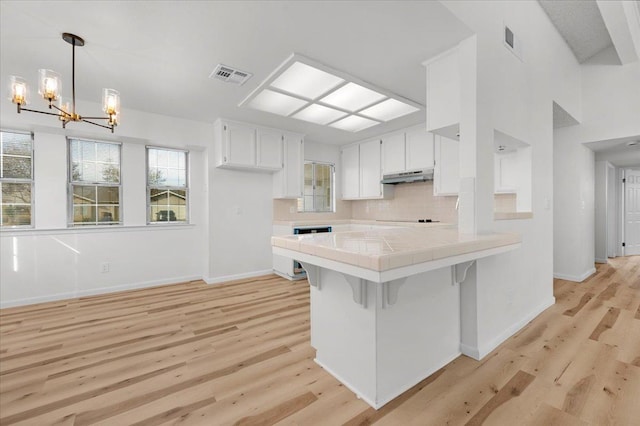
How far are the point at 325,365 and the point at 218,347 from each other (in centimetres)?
94

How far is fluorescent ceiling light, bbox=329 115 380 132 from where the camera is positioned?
410 cm

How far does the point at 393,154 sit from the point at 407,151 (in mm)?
287

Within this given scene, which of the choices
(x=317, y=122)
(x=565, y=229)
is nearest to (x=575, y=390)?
(x=565, y=229)

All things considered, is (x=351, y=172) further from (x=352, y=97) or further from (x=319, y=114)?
(x=352, y=97)

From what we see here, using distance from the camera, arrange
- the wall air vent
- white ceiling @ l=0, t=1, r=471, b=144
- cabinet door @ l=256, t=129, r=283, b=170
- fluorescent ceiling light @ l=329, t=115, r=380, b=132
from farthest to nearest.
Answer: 1. cabinet door @ l=256, t=129, r=283, b=170
2. fluorescent ceiling light @ l=329, t=115, r=380, b=132
3. the wall air vent
4. white ceiling @ l=0, t=1, r=471, b=144

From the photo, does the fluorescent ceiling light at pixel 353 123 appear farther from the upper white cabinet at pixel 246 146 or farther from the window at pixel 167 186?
the window at pixel 167 186

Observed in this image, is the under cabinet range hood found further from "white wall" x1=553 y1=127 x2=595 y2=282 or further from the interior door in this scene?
the interior door

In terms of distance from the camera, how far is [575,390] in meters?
1.72

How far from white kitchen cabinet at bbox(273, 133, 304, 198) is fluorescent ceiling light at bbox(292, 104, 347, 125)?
2.49 ft

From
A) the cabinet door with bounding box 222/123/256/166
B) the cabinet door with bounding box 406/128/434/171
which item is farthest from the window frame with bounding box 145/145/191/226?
the cabinet door with bounding box 406/128/434/171

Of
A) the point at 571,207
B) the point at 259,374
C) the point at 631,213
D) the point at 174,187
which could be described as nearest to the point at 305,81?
the point at 259,374

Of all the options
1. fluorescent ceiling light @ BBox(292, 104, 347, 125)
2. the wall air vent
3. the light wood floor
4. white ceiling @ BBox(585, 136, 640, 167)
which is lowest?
the light wood floor

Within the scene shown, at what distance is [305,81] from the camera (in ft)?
9.60

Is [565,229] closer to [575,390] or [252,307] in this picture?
[575,390]
